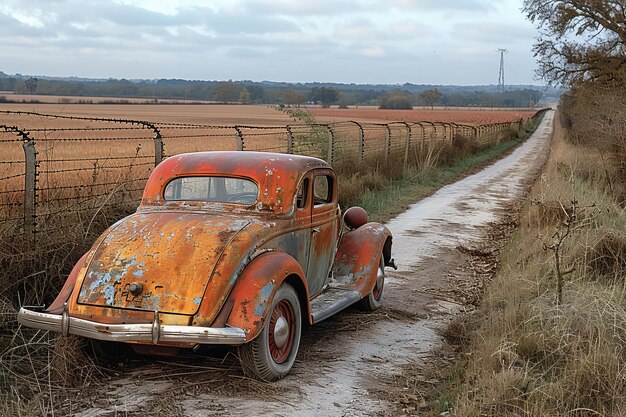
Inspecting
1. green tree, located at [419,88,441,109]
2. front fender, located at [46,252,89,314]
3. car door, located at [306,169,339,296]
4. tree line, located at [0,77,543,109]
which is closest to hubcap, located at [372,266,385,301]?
car door, located at [306,169,339,296]

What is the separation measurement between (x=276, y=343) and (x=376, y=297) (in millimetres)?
2401

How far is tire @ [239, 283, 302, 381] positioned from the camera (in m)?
4.84

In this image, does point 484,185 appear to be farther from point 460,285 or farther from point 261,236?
point 261,236

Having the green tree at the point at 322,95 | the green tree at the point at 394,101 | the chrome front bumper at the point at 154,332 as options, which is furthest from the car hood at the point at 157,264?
the green tree at the point at 394,101

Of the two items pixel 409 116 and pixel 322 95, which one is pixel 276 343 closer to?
pixel 409 116

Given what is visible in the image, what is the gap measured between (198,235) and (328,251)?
1.82 m

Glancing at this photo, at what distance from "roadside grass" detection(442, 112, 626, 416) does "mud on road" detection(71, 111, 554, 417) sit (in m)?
0.44

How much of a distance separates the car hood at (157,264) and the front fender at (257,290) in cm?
24

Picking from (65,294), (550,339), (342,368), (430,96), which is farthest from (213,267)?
(430,96)

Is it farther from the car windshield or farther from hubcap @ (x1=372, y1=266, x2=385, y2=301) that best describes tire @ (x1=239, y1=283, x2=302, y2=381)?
hubcap @ (x1=372, y1=266, x2=385, y2=301)

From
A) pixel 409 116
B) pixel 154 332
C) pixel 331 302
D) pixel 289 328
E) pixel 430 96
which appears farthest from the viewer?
pixel 430 96

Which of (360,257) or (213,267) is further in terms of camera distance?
(360,257)

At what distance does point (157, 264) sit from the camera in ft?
15.8

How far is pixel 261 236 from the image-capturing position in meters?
5.22
